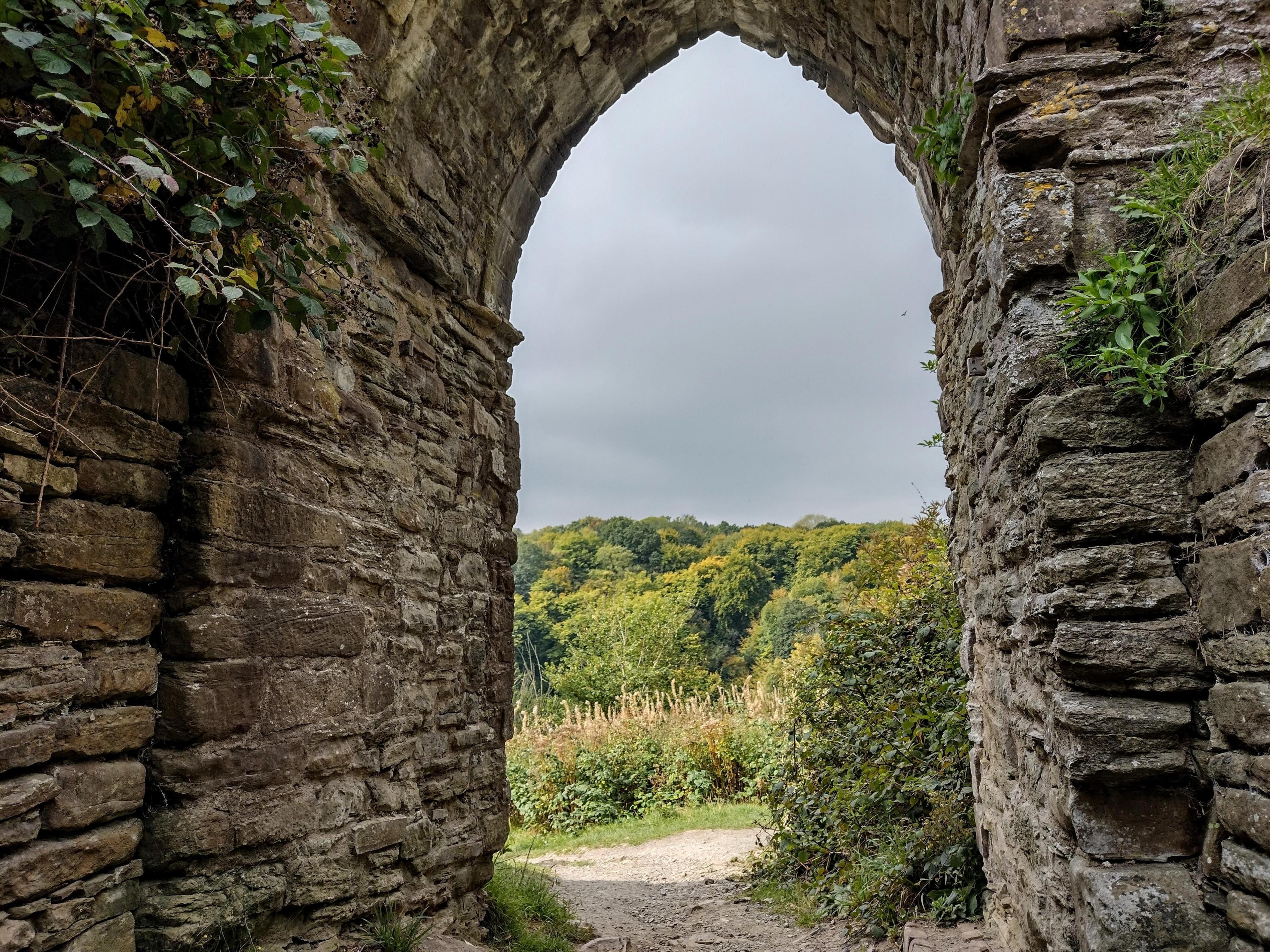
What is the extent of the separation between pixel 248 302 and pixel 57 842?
1.61m

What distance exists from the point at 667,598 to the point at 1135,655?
24.4 metres

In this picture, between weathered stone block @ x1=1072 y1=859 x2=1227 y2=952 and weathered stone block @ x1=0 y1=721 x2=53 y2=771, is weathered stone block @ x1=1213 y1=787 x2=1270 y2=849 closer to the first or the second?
weathered stone block @ x1=1072 y1=859 x2=1227 y2=952

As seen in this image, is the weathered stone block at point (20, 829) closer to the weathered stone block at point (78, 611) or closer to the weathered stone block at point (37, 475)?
the weathered stone block at point (78, 611)

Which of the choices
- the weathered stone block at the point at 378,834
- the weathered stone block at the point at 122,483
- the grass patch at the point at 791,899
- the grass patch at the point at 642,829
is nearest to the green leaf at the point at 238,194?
the weathered stone block at the point at 122,483

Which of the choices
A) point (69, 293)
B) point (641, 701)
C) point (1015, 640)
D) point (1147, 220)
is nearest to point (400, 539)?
point (69, 293)

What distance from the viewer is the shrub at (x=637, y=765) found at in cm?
993

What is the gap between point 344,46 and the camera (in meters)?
2.55

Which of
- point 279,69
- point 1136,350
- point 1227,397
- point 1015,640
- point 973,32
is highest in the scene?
point 973,32

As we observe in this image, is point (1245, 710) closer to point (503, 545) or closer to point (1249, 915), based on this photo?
point (1249, 915)

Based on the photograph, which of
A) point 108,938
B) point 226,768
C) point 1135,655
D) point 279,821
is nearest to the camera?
point 1135,655

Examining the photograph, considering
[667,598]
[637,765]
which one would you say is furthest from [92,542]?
[667,598]

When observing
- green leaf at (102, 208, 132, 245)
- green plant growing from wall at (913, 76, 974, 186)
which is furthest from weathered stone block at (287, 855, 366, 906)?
green plant growing from wall at (913, 76, 974, 186)

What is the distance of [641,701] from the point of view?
14.1 m

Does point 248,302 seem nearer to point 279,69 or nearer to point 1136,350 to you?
point 279,69
